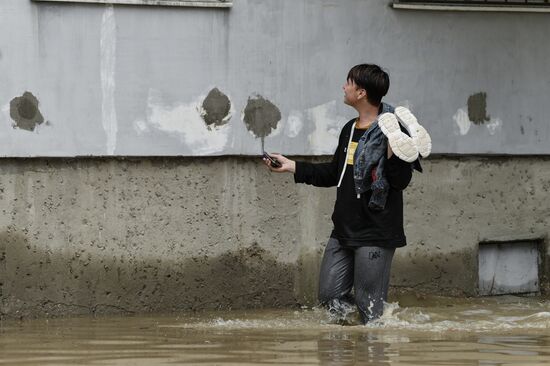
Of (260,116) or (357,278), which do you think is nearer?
(357,278)

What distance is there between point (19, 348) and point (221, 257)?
7.74 feet

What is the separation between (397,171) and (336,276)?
2.73 ft

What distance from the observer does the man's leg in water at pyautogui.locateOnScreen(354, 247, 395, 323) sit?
9.43 meters

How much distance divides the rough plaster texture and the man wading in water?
131cm

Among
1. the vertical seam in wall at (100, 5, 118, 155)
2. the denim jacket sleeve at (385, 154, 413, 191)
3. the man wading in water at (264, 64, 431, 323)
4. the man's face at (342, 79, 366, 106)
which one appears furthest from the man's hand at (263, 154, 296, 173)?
the vertical seam in wall at (100, 5, 118, 155)

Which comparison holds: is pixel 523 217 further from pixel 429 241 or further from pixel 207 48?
pixel 207 48

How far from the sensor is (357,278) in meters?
9.49

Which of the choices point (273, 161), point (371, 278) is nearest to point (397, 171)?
point (371, 278)

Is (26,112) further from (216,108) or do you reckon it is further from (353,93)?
(353,93)

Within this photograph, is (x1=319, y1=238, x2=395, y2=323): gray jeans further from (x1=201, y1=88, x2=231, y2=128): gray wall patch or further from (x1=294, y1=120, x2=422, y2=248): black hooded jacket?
(x1=201, y1=88, x2=231, y2=128): gray wall patch

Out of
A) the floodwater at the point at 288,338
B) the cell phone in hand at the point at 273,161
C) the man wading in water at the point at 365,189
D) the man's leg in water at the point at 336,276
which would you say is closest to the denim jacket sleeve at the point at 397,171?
the man wading in water at the point at 365,189

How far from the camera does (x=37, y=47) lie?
1029 centimetres

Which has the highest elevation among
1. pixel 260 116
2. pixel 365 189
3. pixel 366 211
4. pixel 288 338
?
pixel 260 116

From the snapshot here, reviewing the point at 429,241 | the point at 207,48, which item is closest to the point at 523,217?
the point at 429,241
